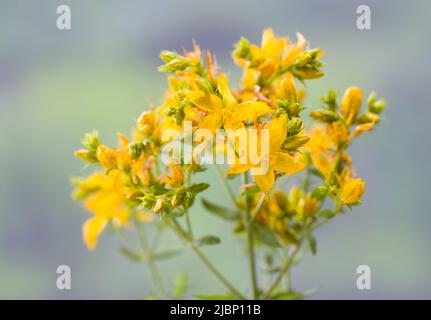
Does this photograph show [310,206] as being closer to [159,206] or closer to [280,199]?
[280,199]

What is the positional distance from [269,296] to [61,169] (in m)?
1.47

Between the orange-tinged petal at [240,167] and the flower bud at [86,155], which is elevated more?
the flower bud at [86,155]

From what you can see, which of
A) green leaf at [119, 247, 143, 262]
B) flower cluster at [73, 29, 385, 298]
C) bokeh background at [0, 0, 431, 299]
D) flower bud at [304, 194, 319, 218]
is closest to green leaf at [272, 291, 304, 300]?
flower cluster at [73, 29, 385, 298]

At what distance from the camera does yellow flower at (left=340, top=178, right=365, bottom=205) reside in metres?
0.84

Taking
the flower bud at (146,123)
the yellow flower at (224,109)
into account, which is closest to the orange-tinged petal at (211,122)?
the yellow flower at (224,109)

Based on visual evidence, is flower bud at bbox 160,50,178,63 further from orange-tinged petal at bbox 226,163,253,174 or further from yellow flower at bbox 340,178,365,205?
yellow flower at bbox 340,178,365,205

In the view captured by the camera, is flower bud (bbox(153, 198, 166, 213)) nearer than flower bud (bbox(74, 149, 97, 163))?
Yes

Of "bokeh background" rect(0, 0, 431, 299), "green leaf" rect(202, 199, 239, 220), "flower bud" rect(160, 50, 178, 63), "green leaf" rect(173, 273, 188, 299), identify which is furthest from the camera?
"bokeh background" rect(0, 0, 431, 299)

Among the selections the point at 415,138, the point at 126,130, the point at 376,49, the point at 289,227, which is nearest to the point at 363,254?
the point at 415,138

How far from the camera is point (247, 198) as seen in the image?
3.04 feet

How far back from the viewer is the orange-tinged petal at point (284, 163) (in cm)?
79

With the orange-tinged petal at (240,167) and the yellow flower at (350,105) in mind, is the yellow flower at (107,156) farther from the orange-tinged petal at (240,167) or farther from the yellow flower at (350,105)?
the yellow flower at (350,105)

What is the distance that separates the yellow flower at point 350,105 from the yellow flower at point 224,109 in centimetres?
23

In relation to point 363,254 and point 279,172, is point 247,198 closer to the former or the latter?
point 279,172
